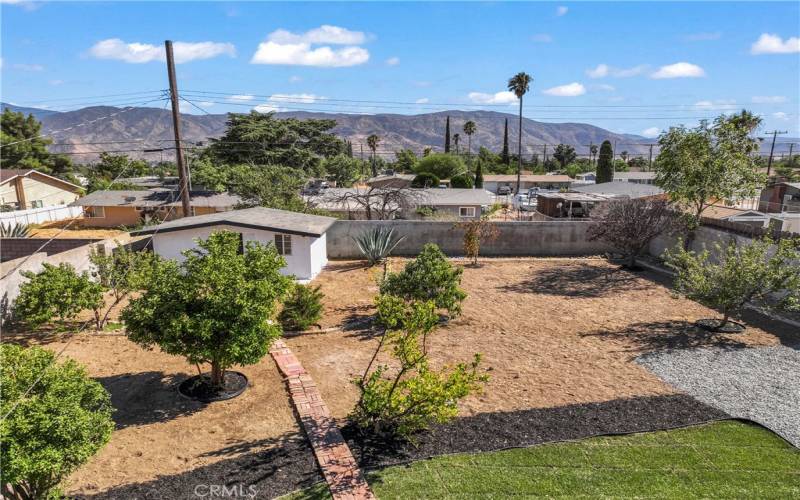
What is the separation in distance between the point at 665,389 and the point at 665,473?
337 cm

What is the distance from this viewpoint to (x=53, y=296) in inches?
504

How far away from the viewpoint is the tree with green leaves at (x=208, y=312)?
345 inches

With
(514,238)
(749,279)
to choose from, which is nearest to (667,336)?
(749,279)

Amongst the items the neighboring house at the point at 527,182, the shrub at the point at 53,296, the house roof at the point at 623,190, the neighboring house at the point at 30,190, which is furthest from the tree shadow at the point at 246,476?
the neighboring house at the point at 527,182

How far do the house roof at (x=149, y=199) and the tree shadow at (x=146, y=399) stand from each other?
82.3 feet

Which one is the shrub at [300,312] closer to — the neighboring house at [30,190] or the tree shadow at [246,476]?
the tree shadow at [246,476]

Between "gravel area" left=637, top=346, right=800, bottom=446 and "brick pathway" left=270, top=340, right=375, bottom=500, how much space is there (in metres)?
7.12

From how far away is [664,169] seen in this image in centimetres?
2136

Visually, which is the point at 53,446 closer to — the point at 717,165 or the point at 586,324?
the point at 586,324

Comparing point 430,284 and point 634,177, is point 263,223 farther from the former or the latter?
point 634,177

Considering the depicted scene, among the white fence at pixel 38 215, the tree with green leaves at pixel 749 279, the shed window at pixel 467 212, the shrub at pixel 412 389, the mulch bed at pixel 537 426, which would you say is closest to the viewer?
the shrub at pixel 412 389

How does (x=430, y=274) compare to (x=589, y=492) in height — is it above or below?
above

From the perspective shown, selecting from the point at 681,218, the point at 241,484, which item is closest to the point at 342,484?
the point at 241,484

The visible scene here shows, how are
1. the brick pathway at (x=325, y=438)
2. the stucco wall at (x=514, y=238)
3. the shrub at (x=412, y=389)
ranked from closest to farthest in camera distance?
1. the brick pathway at (x=325, y=438)
2. the shrub at (x=412, y=389)
3. the stucco wall at (x=514, y=238)
